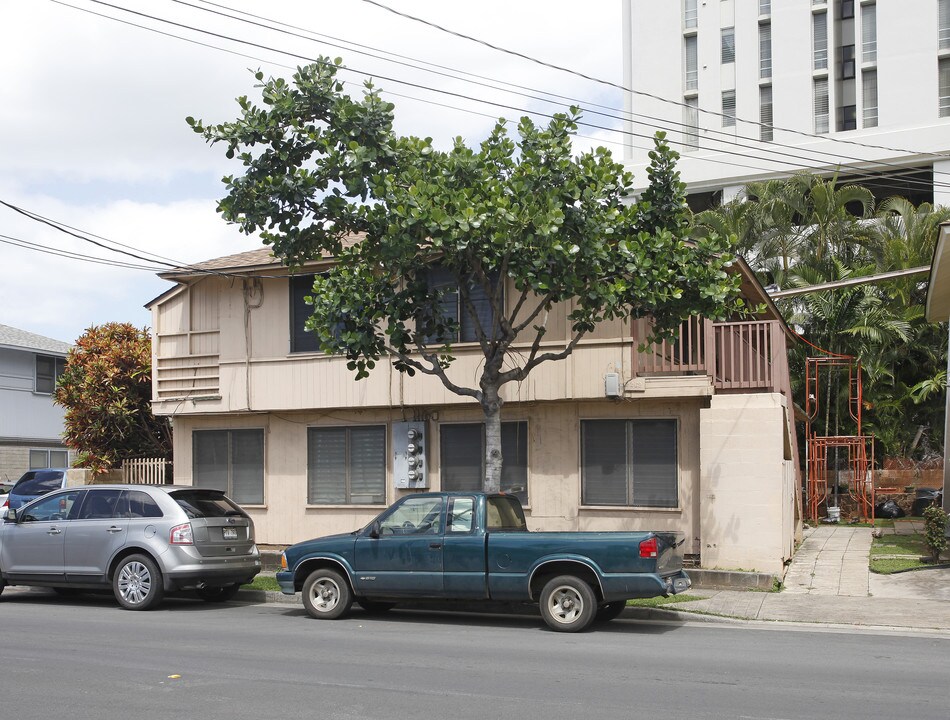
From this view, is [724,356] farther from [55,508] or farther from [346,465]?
[55,508]

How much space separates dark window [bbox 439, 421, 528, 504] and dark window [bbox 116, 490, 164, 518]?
19.0ft

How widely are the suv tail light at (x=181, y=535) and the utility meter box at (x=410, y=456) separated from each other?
5.24 meters

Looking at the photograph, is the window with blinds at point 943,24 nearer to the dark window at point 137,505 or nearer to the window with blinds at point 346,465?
the window with blinds at point 346,465

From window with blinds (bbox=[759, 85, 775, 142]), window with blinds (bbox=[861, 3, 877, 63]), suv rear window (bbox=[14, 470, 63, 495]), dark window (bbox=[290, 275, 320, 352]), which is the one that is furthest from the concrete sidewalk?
window with blinds (bbox=[759, 85, 775, 142])

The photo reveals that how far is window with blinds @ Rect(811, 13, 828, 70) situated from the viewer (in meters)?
44.9

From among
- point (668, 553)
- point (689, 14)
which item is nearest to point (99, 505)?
point (668, 553)

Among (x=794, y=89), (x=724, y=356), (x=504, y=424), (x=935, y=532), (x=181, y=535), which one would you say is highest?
(x=794, y=89)

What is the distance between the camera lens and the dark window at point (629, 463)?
1698cm

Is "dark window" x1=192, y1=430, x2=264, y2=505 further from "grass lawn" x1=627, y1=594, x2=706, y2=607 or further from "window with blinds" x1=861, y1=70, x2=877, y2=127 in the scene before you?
"window with blinds" x1=861, y1=70, x2=877, y2=127

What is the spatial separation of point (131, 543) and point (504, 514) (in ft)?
16.8

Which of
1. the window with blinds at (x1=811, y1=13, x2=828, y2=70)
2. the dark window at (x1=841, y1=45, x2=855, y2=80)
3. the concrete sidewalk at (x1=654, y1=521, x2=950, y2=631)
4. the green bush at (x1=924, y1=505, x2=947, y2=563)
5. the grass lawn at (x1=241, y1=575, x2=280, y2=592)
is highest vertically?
the window with blinds at (x1=811, y1=13, x2=828, y2=70)

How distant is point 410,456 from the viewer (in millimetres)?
18766

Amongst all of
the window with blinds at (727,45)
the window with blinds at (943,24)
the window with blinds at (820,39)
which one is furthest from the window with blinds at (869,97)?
the window with blinds at (727,45)

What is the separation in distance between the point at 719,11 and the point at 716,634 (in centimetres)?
4102
